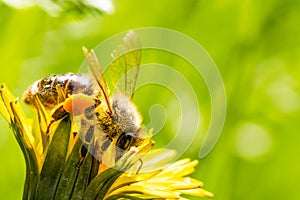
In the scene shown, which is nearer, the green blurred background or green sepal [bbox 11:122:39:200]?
green sepal [bbox 11:122:39:200]

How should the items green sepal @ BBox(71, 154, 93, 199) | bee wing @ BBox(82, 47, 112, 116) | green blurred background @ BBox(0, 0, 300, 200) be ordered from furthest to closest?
green blurred background @ BBox(0, 0, 300, 200)
green sepal @ BBox(71, 154, 93, 199)
bee wing @ BBox(82, 47, 112, 116)

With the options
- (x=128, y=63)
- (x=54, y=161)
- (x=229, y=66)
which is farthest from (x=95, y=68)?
(x=229, y=66)

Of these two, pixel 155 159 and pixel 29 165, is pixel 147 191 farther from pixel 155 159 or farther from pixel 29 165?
pixel 29 165

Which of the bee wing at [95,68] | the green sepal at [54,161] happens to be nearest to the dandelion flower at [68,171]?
the green sepal at [54,161]

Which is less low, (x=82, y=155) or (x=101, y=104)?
(x=101, y=104)

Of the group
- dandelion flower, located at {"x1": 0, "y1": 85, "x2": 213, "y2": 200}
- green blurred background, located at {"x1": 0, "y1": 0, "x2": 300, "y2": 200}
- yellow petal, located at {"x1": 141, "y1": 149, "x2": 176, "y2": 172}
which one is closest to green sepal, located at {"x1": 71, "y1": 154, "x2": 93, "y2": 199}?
dandelion flower, located at {"x1": 0, "y1": 85, "x2": 213, "y2": 200}

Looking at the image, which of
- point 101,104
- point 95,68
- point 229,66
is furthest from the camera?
point 229,66

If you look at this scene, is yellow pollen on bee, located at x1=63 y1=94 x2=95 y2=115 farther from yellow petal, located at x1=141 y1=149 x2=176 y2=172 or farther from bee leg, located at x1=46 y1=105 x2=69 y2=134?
yellow petal, located at x1=141 y1=149 x2=176 y2=172

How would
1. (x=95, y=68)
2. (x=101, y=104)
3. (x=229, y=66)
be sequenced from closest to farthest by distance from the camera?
(x=95, y=68) < (x=101, y=104) < (x=229, y=66)
